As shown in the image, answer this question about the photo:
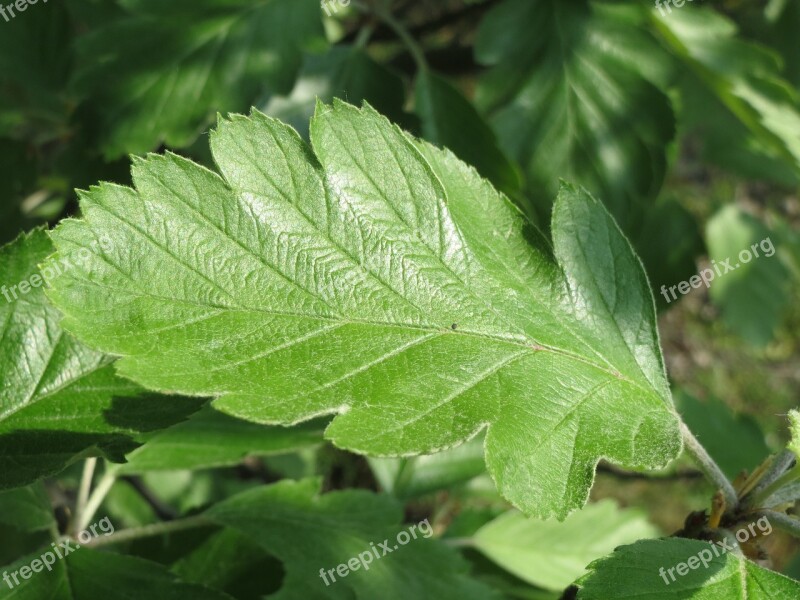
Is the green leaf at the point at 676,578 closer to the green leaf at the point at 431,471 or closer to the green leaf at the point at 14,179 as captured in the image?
the green leaf at the point at 431,471

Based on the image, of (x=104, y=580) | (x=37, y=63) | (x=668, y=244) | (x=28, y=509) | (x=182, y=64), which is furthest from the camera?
(x=668, y=244)

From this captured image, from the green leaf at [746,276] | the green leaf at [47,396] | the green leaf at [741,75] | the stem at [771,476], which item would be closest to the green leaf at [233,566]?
the green leaf at [47,396]

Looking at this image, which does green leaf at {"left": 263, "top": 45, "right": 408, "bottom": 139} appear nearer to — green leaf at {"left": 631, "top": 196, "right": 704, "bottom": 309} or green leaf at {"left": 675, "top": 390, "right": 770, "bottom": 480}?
green leaf at {"left": 631, "top": 196, "right": 704, "bottom": 309}

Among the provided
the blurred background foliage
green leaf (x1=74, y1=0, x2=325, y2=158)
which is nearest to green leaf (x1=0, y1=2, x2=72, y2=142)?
the blurred background foliage

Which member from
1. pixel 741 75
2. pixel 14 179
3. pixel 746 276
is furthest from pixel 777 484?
pixel 746 276

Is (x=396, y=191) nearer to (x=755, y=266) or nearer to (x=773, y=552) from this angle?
(x=755, y=266)

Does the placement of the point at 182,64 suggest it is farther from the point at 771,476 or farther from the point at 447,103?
the point at 771,476
